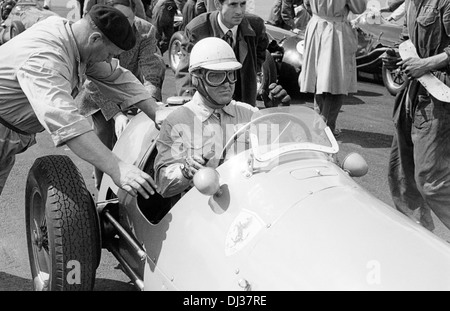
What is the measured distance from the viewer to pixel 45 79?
3.45 m

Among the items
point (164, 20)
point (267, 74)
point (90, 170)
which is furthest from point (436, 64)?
point (164, 20)

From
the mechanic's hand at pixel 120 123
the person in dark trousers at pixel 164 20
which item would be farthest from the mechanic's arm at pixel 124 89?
the person in dark trousers at pixel 164 20

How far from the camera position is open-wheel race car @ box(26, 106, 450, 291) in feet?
8.76

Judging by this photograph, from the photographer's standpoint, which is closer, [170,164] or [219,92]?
[170,164]

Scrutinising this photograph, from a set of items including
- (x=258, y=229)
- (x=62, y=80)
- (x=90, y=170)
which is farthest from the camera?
(x=90, y=170)

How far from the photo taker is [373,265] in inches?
103

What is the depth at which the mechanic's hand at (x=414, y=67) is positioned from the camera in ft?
15.0

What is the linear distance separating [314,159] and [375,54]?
787cm

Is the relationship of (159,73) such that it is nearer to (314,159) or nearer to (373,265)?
(314,159)

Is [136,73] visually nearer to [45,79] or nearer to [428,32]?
[45,79]

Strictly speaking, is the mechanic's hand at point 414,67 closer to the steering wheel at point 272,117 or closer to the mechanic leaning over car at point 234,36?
the mechanic leaning over car at point 234,36

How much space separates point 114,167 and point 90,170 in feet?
11.5

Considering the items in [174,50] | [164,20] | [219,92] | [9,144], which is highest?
[219,92]
